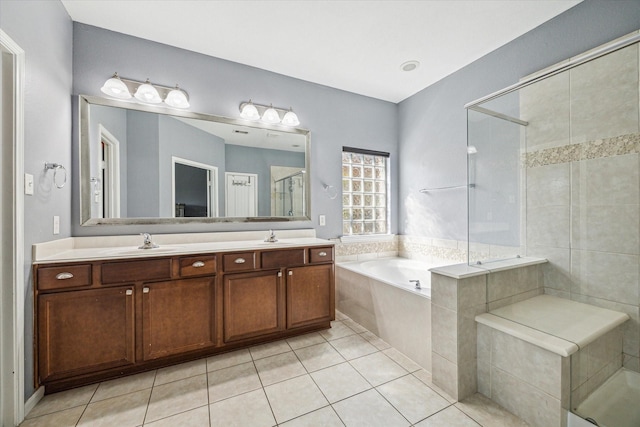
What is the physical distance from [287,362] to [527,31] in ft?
10.6

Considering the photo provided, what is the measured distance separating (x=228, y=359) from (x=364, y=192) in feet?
7.56

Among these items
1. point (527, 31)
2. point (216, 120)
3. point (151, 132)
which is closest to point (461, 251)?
point (527, 31)

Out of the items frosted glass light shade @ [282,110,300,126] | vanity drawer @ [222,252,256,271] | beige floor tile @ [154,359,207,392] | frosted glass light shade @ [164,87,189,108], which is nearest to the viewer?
beige floor tile @ [154,359,207,392]

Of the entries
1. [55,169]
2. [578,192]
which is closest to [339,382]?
[578,192]

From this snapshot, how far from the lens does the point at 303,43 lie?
90.2 inches

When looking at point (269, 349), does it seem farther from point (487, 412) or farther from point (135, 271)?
point (487, 412)

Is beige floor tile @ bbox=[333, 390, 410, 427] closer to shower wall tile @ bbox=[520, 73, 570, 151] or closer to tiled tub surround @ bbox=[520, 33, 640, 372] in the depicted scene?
tiled tub surround @ bbox=[520, 33, 640, 372]

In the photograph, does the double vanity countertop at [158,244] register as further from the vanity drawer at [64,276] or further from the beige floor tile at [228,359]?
the beige floor tile at [228,359]

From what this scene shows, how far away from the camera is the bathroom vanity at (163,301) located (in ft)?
5.17

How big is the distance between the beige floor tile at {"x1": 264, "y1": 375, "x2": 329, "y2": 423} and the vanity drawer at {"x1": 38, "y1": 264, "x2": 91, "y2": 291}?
132 centimetres

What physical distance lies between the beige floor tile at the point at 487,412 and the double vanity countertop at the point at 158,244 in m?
1.46

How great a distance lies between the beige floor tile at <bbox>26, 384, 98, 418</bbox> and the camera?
1475 mm

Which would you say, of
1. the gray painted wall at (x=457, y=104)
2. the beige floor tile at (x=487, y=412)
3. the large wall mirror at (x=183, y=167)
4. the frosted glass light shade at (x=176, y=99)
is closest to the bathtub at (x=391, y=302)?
the beige floor tile at (x=487, y=412)

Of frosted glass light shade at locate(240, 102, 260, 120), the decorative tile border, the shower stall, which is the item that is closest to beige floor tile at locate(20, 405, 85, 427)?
frosted glass light shade at locate(240, 102, 260, 120)
